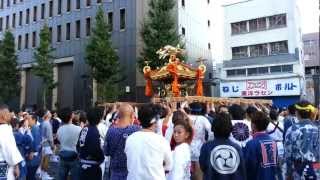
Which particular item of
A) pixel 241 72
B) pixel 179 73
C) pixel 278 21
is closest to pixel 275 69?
pixel 241 72

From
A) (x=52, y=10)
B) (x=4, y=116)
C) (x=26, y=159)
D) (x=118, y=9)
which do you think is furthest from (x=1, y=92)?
(x=4, y=116)

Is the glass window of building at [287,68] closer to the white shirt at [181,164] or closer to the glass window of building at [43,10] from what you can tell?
the glass window of building at [43,10]

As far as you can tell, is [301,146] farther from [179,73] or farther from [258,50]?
[258,50]

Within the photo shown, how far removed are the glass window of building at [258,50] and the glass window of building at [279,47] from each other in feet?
2.33

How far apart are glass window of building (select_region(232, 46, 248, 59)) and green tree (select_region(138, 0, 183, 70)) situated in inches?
503

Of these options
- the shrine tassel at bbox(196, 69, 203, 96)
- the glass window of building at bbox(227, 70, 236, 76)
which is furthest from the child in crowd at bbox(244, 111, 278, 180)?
the glass window of building at bbox(227, 70, 236, 76)

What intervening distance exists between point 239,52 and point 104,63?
52.9 ft

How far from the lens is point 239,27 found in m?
42.5

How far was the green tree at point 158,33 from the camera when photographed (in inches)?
1164

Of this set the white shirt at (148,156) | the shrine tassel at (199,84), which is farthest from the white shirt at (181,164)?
the shrine tassel at (199,84)

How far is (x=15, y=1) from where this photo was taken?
5038cm

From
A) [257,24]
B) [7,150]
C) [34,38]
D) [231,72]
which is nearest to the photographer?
[7,150]

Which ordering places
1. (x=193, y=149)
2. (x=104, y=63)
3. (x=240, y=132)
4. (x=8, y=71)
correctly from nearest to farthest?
(x=240, y=132) < (x=193, y=149) < (x=104, y=63) < (x=8, y=71)

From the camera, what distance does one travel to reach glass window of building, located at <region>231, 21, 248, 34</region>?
138 ft
